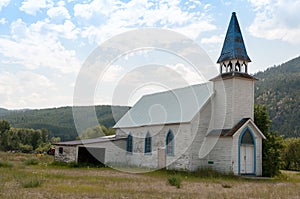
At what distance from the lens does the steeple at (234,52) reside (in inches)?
1039

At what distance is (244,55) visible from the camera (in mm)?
26656

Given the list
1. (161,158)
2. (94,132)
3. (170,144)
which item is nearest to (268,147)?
(170,144)

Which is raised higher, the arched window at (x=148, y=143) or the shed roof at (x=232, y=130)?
the shed roof at (x=232, y=130)

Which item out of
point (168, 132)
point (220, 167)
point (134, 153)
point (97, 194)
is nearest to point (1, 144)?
point (134, 153)

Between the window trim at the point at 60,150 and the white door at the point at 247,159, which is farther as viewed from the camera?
the window trim at the point at 60,150

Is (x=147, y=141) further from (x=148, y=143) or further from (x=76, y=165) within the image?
(x=76, y=165)

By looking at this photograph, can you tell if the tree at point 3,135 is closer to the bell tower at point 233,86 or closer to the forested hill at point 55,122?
the forested hill at point 55,122

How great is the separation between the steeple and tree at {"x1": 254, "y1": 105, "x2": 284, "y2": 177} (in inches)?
154

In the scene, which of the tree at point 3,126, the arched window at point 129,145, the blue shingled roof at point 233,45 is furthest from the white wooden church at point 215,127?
the tree at point 3,126

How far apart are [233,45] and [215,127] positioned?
6.41 meters

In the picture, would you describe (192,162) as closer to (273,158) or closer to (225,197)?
(273,158)

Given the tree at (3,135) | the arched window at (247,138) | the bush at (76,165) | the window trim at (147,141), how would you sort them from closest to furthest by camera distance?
the arched window at (247,138)
the bush at (76,165)
the window trim at (147,141)
the tree at (3,135)

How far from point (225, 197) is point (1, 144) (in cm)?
6836

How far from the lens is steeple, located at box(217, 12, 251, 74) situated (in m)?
26.4
